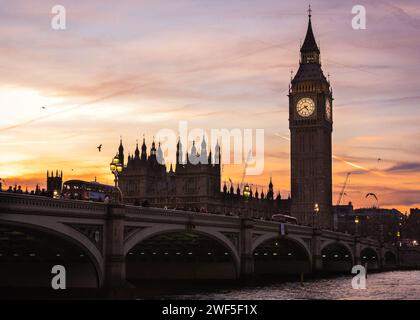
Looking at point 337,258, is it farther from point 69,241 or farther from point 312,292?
point 69,241

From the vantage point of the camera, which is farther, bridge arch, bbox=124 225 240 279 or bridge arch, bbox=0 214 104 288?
bridge arch, bbox=124 225 240 279

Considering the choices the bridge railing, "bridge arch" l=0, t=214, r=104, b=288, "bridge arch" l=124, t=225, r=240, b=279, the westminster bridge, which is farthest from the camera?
"bridge arch" l=124, t=225, r=240, b=279

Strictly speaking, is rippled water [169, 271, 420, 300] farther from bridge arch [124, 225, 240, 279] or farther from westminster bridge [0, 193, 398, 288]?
westminster bridge [0, 193, 398, 288]

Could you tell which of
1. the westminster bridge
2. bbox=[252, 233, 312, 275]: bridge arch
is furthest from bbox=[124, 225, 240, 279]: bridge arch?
bbox=[252, 233, 312, 275]: bridge arch

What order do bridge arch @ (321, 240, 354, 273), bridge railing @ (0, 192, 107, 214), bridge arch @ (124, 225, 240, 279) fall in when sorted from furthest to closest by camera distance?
bridge arch @ (321, 240, 354, 273) → bridge arch @ (124, 225, 240, 279) → bridge railing @ (0, 192, 107, 214)

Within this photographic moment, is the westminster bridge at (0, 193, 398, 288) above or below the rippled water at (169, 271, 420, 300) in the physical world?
above

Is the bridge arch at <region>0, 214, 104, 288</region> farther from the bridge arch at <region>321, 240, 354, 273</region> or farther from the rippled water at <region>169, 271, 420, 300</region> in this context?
the bridge arch at <region>321, 240, 354, 273</region>

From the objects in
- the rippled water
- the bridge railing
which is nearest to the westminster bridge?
the bridge railing

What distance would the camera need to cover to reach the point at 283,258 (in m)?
123

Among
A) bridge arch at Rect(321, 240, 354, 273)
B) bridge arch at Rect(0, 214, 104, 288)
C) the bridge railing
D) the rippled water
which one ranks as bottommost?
the rippled water

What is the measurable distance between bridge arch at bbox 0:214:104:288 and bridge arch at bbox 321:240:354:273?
279 ft

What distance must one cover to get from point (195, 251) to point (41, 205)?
42.9 meters

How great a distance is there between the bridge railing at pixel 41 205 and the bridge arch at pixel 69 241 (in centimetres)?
60

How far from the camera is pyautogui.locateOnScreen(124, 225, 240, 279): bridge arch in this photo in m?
79.9
